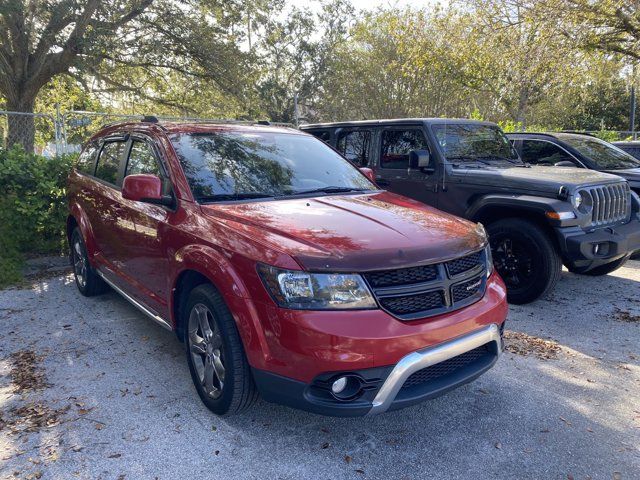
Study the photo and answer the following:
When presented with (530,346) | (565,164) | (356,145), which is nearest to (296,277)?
(530,346)

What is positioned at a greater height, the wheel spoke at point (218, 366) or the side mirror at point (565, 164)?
the side mirror at point (565, 164)

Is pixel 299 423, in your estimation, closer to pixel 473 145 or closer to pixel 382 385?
pixel 382 385

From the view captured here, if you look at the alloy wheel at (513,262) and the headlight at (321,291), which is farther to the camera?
the alloy wheel at (513,262)

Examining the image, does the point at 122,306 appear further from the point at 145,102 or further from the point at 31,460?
the point at 145,102

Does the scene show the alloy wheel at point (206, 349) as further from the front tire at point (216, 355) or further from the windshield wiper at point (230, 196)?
the windshield wiper at point (230, 196)

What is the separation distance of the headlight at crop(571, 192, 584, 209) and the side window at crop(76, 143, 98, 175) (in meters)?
4.72

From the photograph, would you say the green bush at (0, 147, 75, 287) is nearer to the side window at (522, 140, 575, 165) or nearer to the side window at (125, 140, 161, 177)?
the side window at (125, 140, 161, 177)

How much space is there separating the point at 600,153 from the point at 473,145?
289cm

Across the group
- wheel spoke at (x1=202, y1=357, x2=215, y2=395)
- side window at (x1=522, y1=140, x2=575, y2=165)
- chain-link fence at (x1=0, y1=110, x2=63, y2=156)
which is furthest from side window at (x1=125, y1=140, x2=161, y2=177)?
side window at (x1=522, y1=140, x2=575, y2=165)

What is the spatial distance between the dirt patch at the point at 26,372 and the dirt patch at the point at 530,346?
3.60 meters

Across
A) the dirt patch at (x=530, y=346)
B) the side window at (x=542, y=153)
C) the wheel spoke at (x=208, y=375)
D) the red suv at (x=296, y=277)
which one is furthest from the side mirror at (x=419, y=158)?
the wheel spoke at (x=208, y=375)

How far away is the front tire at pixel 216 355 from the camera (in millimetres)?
2732

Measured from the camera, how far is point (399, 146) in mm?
6125

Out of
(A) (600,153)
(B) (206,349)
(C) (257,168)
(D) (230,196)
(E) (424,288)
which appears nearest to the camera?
(E) (424,288)
